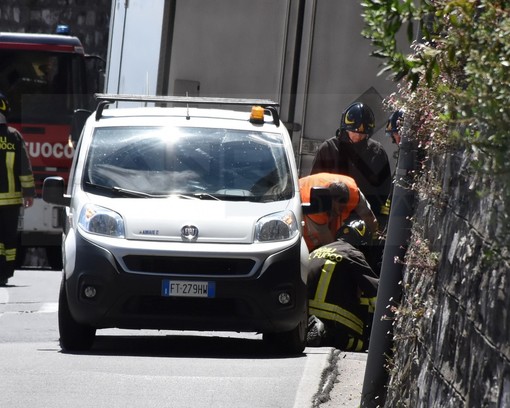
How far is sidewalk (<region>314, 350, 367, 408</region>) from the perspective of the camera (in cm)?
779

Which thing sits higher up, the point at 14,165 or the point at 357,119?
the point at 357,119

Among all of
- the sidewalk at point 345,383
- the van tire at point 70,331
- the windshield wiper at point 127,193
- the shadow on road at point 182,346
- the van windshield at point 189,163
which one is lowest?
the shadow on road at point 182,346

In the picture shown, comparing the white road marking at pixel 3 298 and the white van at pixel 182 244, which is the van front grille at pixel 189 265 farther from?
the white road marking at pixel 3 298

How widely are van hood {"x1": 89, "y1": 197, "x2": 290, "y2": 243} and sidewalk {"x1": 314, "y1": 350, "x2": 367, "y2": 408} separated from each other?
1.04 meters

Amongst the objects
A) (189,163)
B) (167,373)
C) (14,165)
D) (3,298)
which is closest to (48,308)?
(3,298)

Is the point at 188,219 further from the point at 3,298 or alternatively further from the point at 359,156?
the point at 3,298

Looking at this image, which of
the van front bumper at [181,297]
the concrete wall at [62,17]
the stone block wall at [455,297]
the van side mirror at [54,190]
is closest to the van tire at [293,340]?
the van front bumper at [181,297]

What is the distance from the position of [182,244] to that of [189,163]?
908 millimetres

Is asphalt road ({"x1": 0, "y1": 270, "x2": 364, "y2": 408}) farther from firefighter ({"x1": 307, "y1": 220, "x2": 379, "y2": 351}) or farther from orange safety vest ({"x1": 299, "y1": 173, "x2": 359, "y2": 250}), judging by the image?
orange safety vest ({"x1": 299, "y1": 173, "x2": 359, "y2": 250})

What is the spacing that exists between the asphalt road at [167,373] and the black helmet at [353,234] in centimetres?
93

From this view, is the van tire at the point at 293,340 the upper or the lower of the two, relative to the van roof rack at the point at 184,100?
lower

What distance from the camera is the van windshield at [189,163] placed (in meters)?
10.2

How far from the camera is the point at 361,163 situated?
1275 centimetres

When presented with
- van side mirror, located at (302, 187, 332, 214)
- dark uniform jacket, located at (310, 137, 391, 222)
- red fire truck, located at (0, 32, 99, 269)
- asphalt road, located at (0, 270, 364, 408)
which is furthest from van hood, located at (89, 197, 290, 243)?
red fire truck, located at (0, 32, 99, 269)
